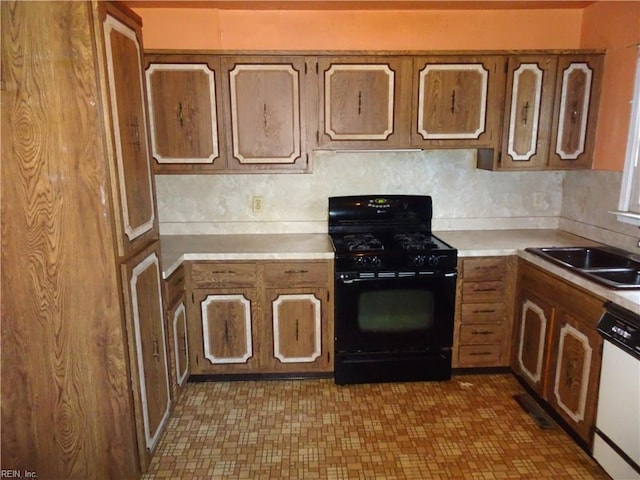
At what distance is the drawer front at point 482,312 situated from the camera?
2879 millimetres

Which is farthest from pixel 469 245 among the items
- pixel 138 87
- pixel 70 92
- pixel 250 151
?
pixel 70 92

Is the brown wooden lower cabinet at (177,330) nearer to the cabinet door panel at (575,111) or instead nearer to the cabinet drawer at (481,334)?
the cabinet drawer at (481,334)

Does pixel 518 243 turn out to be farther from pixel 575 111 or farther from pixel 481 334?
pixel 575 111

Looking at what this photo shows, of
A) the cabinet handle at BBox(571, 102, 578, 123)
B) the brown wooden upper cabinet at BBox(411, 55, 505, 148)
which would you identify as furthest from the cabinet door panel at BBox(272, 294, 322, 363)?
the cabinet handle at BBox(571, 102, 578, 123)

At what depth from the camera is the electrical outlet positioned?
10.6 feet

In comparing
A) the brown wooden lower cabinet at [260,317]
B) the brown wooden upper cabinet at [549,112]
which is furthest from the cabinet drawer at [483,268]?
the brown wooden lower cabinet at [260,317]

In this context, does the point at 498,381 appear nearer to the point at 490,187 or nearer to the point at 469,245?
the point at 469,245

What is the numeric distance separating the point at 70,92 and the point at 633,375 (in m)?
2.49

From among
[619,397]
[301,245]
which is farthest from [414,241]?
[619,397]

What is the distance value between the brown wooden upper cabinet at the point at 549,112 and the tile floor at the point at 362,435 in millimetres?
1463

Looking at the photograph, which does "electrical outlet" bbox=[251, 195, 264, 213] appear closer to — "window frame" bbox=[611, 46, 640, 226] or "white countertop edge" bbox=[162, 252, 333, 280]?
"white countertop edge" bbox=[162, 252, 333, 280]

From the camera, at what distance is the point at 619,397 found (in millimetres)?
1967

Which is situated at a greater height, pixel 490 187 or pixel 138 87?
pixel 138 87

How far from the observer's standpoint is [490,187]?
10.8ft
